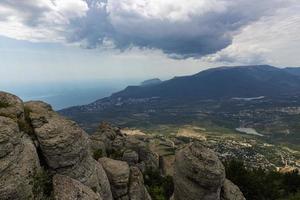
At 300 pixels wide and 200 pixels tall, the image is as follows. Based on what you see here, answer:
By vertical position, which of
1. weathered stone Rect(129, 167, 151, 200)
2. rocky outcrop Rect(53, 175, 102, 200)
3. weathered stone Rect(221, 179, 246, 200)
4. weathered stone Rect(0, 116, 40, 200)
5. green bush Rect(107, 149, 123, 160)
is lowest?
green bush Rect(107, 149, 123, 160)

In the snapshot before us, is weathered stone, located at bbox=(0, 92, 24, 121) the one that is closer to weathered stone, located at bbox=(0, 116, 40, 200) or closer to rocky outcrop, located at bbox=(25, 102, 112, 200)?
rocky outcrop, located at bbox=(25, 102, 112, 200)

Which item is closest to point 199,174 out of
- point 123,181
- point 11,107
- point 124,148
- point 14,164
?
point 123,181

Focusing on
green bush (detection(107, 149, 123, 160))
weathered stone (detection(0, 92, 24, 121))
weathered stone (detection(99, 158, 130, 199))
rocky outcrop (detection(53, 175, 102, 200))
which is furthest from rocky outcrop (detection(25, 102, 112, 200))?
green bush (detection(107, 149, 123, 160))

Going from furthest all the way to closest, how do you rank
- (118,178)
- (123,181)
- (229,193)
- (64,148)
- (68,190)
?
(229,193)
(123,181)
(118,178)
(64,148)
(68,190)

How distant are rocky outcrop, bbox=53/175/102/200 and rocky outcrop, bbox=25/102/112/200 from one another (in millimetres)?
2802

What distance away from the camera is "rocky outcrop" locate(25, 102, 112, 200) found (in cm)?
3381

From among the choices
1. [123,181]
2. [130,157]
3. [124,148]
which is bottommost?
[130,157]

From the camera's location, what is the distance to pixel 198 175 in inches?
1884

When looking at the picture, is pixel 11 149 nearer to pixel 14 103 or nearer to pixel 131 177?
pixel 14 103

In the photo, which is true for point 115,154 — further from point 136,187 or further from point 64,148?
point 64,148

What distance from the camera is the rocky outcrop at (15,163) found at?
1048 inches

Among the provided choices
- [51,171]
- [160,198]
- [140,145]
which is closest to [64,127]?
[51,171]

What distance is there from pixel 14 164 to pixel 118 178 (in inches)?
817

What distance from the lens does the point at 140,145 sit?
108312 millimetres
